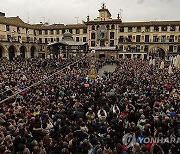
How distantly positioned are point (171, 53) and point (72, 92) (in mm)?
54208

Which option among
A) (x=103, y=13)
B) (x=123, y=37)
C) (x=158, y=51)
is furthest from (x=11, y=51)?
(x=158, y=51)

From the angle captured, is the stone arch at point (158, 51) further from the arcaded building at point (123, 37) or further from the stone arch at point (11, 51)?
the stone arch at point (11, 51)

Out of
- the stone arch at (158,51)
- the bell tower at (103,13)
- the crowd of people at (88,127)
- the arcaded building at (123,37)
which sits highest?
the bell tower at (103,13)

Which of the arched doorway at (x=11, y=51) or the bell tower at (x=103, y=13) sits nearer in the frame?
the arched doorway at (x=11, y=51)

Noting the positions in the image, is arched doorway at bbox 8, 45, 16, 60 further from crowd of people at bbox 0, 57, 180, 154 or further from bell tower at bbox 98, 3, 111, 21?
crowd of people at bbox 0, 57, 180, 154

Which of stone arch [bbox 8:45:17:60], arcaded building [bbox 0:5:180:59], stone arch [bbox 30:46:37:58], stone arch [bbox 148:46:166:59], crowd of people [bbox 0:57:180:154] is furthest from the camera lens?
stone arch [bbox 30:46:37:58]

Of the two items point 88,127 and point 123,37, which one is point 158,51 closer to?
point 123,37

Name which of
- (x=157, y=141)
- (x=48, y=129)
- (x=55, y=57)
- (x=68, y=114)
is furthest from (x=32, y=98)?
(x=55, y=57)

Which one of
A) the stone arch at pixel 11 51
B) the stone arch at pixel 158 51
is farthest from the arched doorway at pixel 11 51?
the stone arch at pixel 158 51

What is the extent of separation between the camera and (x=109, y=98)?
13.6 meters

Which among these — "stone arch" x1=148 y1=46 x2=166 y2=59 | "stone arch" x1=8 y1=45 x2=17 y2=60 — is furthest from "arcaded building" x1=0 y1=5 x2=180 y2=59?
"stone arch" x1=8 y1=45 x2=17 y2=60

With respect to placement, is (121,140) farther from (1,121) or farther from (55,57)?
(55,57)

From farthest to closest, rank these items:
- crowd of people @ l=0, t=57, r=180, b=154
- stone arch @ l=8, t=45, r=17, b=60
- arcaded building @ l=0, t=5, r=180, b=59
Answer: arcaded building @ l=0, t=5, r=180, b=59 → stone arch @ l=8, t=45, r=17, b=60 → crowd of people @ l=0, t=57, r=180, b=154

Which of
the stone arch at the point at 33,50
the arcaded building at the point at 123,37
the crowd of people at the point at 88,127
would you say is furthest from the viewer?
the stone arch at the point at 33,50
